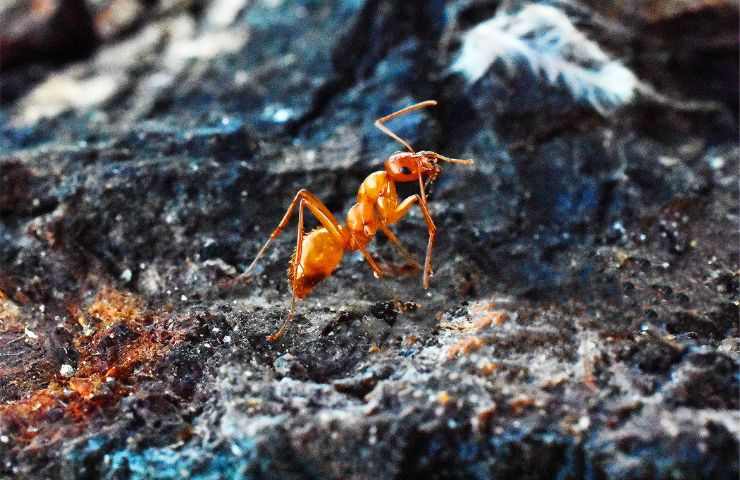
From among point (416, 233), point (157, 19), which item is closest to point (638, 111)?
point (416, 233)

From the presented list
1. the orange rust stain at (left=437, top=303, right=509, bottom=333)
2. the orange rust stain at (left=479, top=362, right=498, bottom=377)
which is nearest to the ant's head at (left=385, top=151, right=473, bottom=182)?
the orange rust stain at (left=437, top=303, right=509, bottom=333)

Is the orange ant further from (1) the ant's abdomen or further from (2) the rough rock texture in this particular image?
(2) the rough rock texture

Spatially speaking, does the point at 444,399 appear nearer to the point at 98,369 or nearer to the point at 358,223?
the point at 358,223

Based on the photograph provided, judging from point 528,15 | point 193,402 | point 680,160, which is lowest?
point 680,160

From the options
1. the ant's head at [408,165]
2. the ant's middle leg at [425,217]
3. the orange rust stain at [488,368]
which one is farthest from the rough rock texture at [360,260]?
the ant's head at [408,165]

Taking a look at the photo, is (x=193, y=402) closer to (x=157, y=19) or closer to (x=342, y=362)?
(x=342, y=362)

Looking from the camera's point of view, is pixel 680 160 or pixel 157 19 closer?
pixel 680 160
